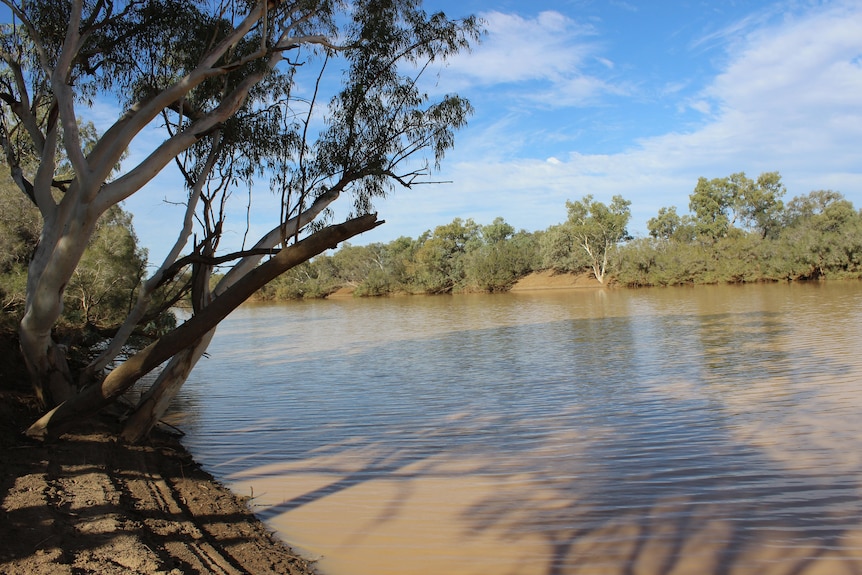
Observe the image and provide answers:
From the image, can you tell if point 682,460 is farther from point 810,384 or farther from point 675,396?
point 810,384

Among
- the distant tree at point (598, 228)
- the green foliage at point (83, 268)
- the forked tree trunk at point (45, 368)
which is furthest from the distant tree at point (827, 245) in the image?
the forked tree trunk at point (45, 368)

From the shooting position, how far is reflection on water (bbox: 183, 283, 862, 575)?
10.6 feet

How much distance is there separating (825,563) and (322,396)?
250 inches

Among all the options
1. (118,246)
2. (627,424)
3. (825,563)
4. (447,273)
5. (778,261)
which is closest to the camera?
(825,563)

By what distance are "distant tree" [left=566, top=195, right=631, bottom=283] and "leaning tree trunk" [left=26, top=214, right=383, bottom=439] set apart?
39.1 m

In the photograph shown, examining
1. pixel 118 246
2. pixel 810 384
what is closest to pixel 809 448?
pixel 810 384

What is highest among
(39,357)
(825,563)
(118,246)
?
(118,246)

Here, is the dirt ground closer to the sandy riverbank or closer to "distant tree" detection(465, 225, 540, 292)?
the sandy riverbank

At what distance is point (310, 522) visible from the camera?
148 inches

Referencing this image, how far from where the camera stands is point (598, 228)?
136 ft

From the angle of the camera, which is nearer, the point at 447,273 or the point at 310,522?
the point at 310,522

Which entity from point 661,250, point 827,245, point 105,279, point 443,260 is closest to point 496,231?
point 443,260

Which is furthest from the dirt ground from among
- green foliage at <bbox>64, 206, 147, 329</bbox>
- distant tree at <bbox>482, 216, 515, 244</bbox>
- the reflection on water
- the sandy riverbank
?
distant tree at <bbox>482, 216, 515, 244</bbox>

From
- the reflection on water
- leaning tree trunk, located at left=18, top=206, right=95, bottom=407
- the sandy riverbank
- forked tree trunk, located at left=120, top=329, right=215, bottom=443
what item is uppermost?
leaning tree trunk, located at left=18, top=206, right=95, bottom=407
